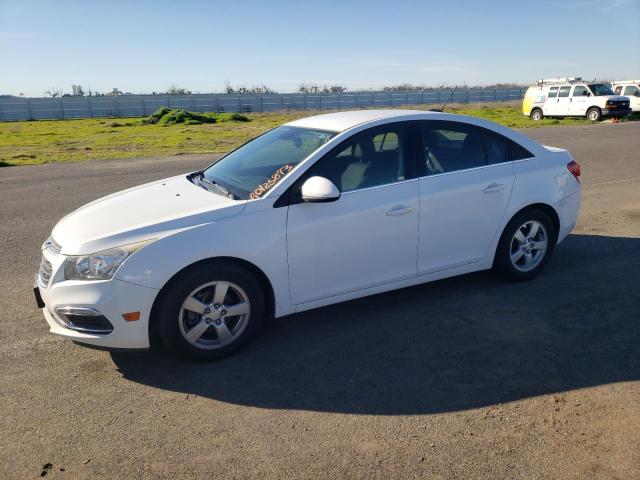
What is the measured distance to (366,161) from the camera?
4.47 m

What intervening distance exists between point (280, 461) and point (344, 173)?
7.21 ft

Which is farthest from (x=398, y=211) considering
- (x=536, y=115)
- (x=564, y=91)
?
(x=536, y=115)

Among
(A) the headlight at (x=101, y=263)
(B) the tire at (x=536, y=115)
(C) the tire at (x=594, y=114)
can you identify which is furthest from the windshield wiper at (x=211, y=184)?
(B) the tire at (x=536, y=115)

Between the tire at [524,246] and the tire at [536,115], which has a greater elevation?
the tire at [524,246]

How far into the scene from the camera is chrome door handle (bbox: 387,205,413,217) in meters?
4.38

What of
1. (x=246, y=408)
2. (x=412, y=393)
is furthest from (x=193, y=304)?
(x=412, y=393)

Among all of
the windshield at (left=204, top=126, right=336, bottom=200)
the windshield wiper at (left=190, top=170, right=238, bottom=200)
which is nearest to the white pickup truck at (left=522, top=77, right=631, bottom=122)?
the windshield at (left=204, top=126, right=336, bottom=200)

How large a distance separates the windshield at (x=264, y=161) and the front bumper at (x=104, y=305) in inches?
41.8

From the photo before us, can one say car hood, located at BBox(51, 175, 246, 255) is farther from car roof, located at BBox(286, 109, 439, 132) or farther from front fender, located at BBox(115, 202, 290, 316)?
car roof, located at BBox(286, 109, 439, 132)

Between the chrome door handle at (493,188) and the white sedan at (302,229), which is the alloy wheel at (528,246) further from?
the chrome door handle at (493,188)

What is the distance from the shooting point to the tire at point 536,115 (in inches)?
1217

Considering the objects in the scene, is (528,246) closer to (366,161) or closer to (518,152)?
(518,152)

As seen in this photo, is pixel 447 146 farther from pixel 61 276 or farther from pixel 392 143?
pixel 61 276

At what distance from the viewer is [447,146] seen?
484 cm
